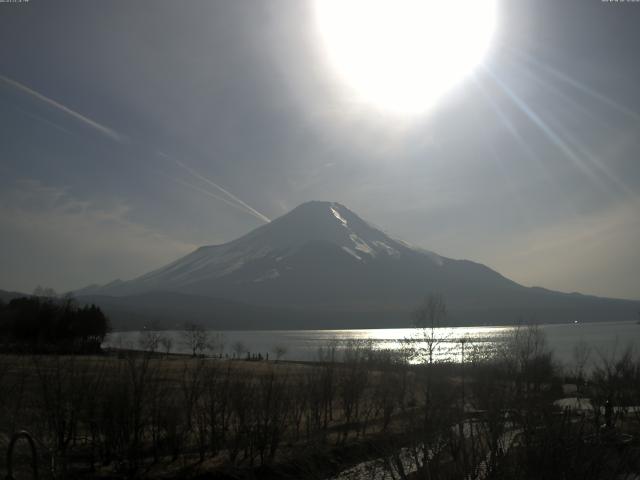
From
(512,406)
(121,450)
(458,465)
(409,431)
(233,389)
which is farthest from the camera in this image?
(233,389)

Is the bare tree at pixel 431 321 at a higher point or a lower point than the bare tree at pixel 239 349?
higher

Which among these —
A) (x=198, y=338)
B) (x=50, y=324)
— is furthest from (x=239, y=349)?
(x=50, y=324)

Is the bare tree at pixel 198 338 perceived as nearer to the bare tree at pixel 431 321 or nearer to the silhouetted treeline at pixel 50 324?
the silhouetted treeline at pixel 50 324

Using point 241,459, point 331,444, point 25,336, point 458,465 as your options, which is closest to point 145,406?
point 241,459

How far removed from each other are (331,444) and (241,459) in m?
4.14

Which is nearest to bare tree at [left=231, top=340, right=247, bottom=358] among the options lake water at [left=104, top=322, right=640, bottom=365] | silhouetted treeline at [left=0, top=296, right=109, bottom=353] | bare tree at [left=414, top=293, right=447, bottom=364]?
lake water at [left=104, top=322, right=640, bottom=365]

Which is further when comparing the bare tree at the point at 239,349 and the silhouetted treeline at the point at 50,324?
the bare tree at the point at 239,349

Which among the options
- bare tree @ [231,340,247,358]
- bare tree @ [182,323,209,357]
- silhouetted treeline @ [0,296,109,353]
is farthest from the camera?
bare tree @ [182,323,209,357]

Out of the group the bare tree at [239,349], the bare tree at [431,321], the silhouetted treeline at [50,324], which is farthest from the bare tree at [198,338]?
the bare tree at [431,321]

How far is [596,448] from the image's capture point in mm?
6391

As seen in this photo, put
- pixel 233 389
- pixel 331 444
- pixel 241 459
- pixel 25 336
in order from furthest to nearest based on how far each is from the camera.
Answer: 1. pixel 25 336
2. pixel 331 444
3. pixel 233 389
4. pixel 241 459

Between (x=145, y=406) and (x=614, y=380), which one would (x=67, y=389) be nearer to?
(x=145, y=406)

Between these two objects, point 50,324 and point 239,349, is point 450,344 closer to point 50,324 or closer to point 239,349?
point 239,349

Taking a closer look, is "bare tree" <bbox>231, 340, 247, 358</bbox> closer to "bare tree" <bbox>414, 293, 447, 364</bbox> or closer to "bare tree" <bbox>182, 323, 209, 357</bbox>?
"bare tree" <bbox>182, 323, 209, 357</bbox>
